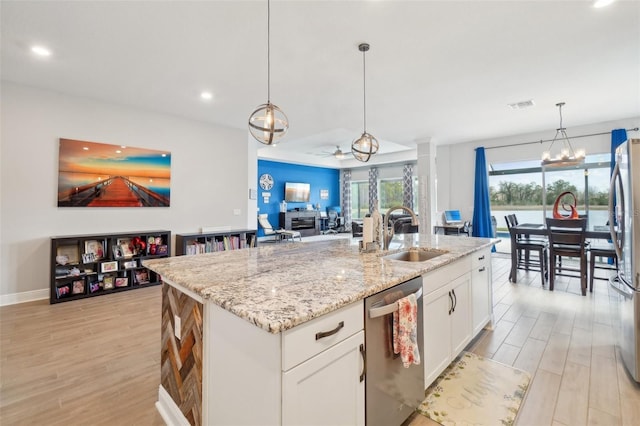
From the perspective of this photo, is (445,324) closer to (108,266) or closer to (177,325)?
(177,325)

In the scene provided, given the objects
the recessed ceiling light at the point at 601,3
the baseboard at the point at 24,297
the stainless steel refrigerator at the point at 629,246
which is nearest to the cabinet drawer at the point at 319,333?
the stainless steel refrigerator at the point at 629,246

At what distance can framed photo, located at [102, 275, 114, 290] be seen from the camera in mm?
4016

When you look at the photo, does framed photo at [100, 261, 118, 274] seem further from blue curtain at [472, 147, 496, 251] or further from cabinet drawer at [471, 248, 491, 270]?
blue curtain at [472, 147, 496, 251]

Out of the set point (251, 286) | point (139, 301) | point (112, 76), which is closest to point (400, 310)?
point (251, 286)

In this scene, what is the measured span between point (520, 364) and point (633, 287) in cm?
94

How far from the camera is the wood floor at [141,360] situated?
1.74 m

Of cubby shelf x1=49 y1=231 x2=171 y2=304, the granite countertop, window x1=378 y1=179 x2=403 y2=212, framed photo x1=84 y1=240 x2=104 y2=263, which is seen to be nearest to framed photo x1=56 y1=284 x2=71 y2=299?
cubby shelf x1=49 y1=231 x2=171 y2=304

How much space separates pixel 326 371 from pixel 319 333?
165 millimetres

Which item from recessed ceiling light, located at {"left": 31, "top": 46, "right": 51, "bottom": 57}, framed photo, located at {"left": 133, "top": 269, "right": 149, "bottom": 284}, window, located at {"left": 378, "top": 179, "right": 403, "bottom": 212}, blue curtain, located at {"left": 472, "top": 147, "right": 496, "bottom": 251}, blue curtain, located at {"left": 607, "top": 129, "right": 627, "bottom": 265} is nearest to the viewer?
recessed ceiling light, located at {"left": 31, "top": 46, "right": 51, "bottom": 57}

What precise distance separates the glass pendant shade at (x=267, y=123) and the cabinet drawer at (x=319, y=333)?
64.7 inches

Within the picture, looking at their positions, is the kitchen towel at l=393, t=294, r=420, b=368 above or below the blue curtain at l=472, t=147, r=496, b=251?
below

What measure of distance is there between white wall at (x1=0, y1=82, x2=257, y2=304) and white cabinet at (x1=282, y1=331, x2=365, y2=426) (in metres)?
4.43

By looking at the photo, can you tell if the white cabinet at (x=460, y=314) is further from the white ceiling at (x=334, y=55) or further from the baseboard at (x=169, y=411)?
the white ceiling at (x=334, y=55)

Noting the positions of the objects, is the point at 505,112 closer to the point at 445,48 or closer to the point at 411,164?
the point at 445,48
